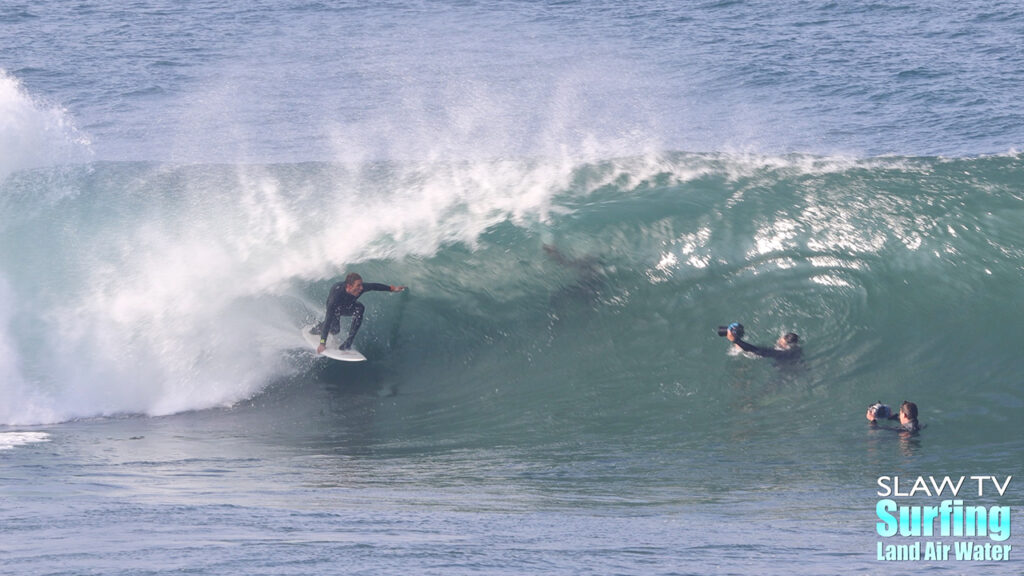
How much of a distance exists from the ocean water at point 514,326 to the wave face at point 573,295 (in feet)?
0.14

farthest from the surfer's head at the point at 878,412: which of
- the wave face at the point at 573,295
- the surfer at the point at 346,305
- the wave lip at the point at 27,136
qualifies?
the wave lip at the point at 27,136

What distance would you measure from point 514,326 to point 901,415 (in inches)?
191

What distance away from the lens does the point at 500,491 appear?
9.39 metres

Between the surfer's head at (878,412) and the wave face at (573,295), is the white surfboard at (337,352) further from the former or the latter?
the surfer's head at (878,412)

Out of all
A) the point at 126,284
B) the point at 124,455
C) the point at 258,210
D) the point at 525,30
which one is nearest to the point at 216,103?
the point at 525,30

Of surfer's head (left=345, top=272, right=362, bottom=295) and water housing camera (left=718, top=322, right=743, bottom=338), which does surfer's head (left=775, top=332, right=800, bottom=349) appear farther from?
surfer's head (left=345, top=272, right=362, bottom=295)

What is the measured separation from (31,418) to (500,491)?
611cm

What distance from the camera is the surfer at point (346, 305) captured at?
40.9 ft

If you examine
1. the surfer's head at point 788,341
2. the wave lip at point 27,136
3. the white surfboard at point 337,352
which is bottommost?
the white surfboard at point 337,352

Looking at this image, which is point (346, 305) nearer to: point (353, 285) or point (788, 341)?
point (353, 285)

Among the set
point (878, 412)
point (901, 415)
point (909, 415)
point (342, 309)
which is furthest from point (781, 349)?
point (342, 309)

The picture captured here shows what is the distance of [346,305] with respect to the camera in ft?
41.3

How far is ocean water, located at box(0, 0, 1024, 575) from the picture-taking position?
26.2 ft

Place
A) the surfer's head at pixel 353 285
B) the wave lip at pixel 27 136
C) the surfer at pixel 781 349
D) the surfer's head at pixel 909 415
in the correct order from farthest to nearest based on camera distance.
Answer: the wave lip at pixel 27 136, the surfer's head at pixel 353 285, the surfer at pixel 781 349, the surfer's head at pixel 909 415
